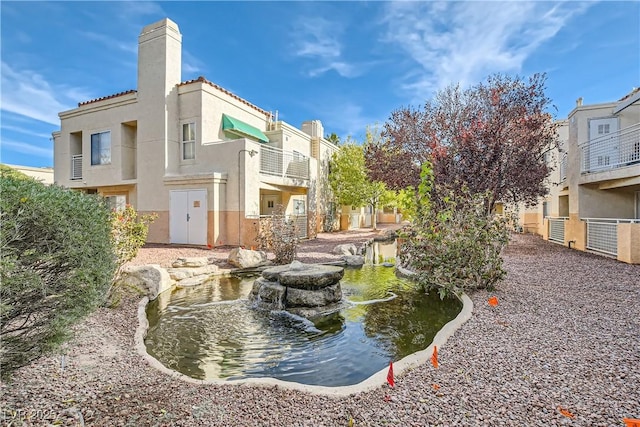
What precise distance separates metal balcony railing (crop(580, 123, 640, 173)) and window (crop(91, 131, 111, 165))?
83.4 ft

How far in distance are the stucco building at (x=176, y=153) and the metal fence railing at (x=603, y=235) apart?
14642 millimetres

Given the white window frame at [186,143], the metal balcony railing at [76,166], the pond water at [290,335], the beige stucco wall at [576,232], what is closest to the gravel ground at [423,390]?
the pond water at [290,335]

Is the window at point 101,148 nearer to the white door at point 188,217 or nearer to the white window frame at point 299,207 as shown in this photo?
the white door at point 188,217

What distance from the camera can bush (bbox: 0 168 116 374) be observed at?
283cm

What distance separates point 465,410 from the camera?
128 inches

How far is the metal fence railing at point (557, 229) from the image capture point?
17.7m

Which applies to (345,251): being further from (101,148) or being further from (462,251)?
(101,148)

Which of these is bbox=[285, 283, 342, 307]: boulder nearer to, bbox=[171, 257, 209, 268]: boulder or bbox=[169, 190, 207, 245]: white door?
bbox=[171, 257, 209, 268]: boulder

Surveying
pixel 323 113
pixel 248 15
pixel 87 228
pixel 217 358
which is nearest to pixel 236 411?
pixel 217 358

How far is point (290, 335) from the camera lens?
644 cm

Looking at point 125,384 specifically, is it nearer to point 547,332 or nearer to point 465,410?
point 465,410

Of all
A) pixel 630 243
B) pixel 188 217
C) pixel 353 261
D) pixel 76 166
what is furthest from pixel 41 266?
pixel 76 166

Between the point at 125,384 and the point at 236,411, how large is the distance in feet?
5.10

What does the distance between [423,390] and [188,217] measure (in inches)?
630
